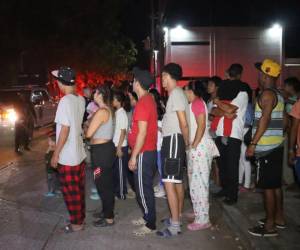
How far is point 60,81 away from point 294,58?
49.4 feet

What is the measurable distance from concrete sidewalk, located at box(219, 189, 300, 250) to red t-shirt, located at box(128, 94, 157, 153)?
1545 mm

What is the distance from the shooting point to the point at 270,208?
536cm

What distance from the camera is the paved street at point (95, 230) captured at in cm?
530

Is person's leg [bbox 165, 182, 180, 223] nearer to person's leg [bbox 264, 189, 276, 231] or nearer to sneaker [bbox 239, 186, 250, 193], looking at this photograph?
person's leg [bbox 264, 189, 276, 231]

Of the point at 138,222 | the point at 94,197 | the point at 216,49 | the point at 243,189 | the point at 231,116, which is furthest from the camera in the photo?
the point at 216,49

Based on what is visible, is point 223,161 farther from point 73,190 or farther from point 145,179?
point 73,190

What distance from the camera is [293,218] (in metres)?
5.99

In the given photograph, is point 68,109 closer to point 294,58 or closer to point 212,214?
point 212,214

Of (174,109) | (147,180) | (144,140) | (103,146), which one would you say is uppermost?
(174,109)

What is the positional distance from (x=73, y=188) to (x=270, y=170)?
7.80 feet

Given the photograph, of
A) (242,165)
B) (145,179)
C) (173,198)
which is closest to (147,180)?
(145,179)

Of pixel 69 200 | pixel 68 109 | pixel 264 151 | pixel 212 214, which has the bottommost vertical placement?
pixel 212 214

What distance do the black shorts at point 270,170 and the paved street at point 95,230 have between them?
65 centimetres

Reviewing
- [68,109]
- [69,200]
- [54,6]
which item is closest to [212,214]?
[69,200]
